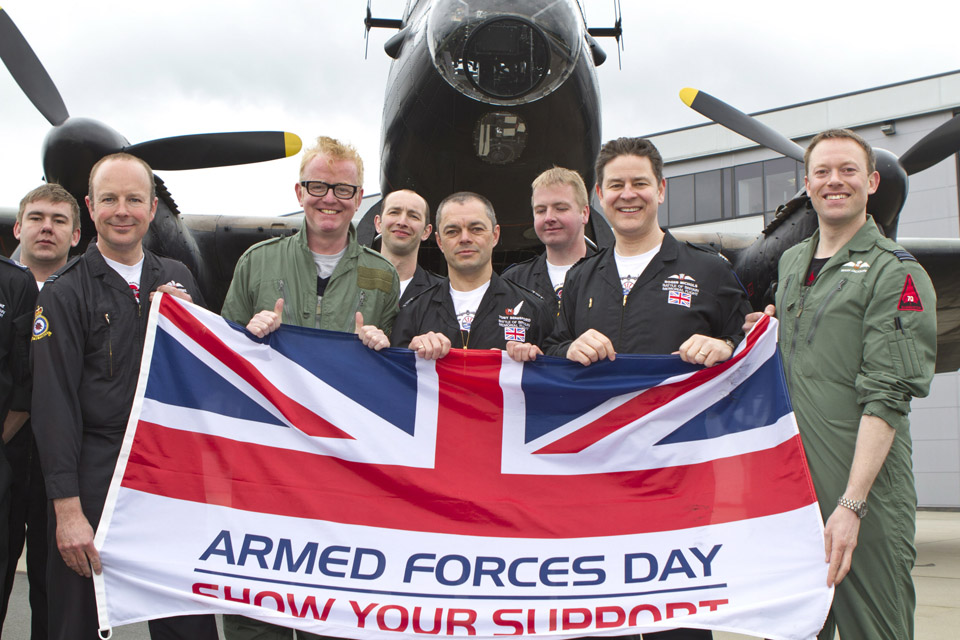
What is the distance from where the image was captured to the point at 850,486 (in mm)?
3158

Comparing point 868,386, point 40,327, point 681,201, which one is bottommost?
point 868,386

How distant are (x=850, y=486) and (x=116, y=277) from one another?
11.0 ft

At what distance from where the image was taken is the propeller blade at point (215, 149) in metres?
7.98

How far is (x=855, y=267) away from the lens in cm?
345

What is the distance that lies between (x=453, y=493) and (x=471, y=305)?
0.97 m

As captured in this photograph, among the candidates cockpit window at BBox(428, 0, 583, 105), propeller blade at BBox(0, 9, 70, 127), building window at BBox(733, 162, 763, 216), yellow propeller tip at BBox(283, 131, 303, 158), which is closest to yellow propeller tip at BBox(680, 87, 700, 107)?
cockpit window at BBox(428, 0, 583, 105)

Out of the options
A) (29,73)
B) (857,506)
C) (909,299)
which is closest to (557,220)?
(909,299)

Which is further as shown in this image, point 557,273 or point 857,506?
point 557,273

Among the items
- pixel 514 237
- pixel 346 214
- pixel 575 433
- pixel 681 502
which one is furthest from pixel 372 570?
pixel 514 237

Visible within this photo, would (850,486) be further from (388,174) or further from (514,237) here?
(388,174)

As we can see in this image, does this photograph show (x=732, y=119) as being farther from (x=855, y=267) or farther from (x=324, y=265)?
(x=324, y=265)

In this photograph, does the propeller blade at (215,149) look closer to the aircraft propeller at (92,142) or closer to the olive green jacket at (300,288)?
the aircraft propeller at (92,142)

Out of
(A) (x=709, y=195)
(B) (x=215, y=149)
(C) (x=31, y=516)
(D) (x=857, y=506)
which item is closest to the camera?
(D) (x=857, y=506)

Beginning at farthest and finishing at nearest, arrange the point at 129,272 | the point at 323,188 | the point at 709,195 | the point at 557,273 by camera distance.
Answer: the point at 709,195 < the point at 557,273 < the point at 323,188 < the point at 129,272
